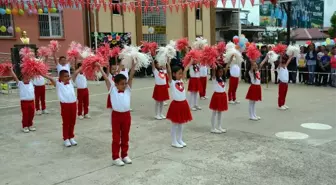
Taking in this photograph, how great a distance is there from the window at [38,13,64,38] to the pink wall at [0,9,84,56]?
257 mm

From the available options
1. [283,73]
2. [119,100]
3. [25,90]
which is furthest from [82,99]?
[283,73]

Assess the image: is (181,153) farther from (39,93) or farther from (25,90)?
(39,93)

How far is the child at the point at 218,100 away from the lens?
7019mm

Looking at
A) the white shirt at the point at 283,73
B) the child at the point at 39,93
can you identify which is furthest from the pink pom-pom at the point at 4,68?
the white shirt at the point at 283,73

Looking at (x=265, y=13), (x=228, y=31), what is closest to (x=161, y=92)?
(x=228, y=31)

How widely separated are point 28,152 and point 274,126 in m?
4.93

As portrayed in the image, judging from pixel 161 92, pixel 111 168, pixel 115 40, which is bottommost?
pixel 111 168

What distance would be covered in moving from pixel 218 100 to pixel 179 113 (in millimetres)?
1232

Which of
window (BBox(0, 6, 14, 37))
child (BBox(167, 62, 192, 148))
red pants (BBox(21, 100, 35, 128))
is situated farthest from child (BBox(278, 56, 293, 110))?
window (BBox(0, 6, 14, 37))

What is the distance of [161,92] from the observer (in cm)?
869

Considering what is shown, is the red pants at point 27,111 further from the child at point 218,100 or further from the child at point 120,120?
the child at point 218,100

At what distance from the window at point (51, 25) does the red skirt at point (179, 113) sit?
549 inches

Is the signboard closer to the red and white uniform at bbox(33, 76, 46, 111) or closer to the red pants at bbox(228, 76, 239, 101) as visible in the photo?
the red pants at bbox(228, 76, 239, 101)

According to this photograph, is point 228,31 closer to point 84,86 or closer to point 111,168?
point 84,86
